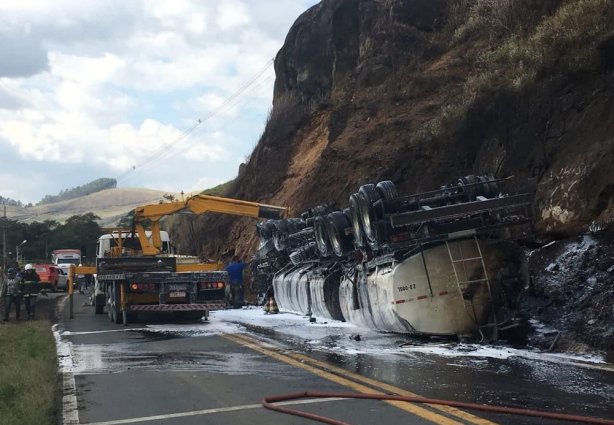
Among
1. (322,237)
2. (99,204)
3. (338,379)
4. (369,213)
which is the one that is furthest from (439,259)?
(99,204)

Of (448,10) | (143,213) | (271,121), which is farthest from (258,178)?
(143,213)

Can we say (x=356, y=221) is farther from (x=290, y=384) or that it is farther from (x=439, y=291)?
(x=290, y=384)

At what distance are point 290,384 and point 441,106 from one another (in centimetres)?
1538

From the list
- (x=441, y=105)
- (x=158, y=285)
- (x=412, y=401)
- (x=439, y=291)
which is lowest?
(x=412, y=401)

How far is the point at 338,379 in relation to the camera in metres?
7.46

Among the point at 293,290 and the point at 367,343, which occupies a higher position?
the point at 293,290

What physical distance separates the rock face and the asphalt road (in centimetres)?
435

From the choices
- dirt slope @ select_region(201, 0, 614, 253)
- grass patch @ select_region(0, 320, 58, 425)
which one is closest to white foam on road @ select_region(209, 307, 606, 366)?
dirt slope @ select_region(201, 0, 614, 253)

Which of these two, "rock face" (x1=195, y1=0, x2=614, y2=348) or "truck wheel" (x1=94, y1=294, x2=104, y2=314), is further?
"truck wheel" (x1=94, y1=294, x2=104, y2=314)

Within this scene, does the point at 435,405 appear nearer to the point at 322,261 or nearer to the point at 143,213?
the point at 322,261

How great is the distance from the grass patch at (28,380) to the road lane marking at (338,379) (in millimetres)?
2909

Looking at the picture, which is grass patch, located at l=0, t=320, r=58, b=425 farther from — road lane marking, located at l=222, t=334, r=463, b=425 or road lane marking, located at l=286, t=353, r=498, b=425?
road lane marking, located at l=286, t=353, r=498, b=425

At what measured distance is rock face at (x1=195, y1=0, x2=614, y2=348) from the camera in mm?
12812

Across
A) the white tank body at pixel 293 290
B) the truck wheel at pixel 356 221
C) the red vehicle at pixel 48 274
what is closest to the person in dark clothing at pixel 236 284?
the white tank body at pixel 293 290
